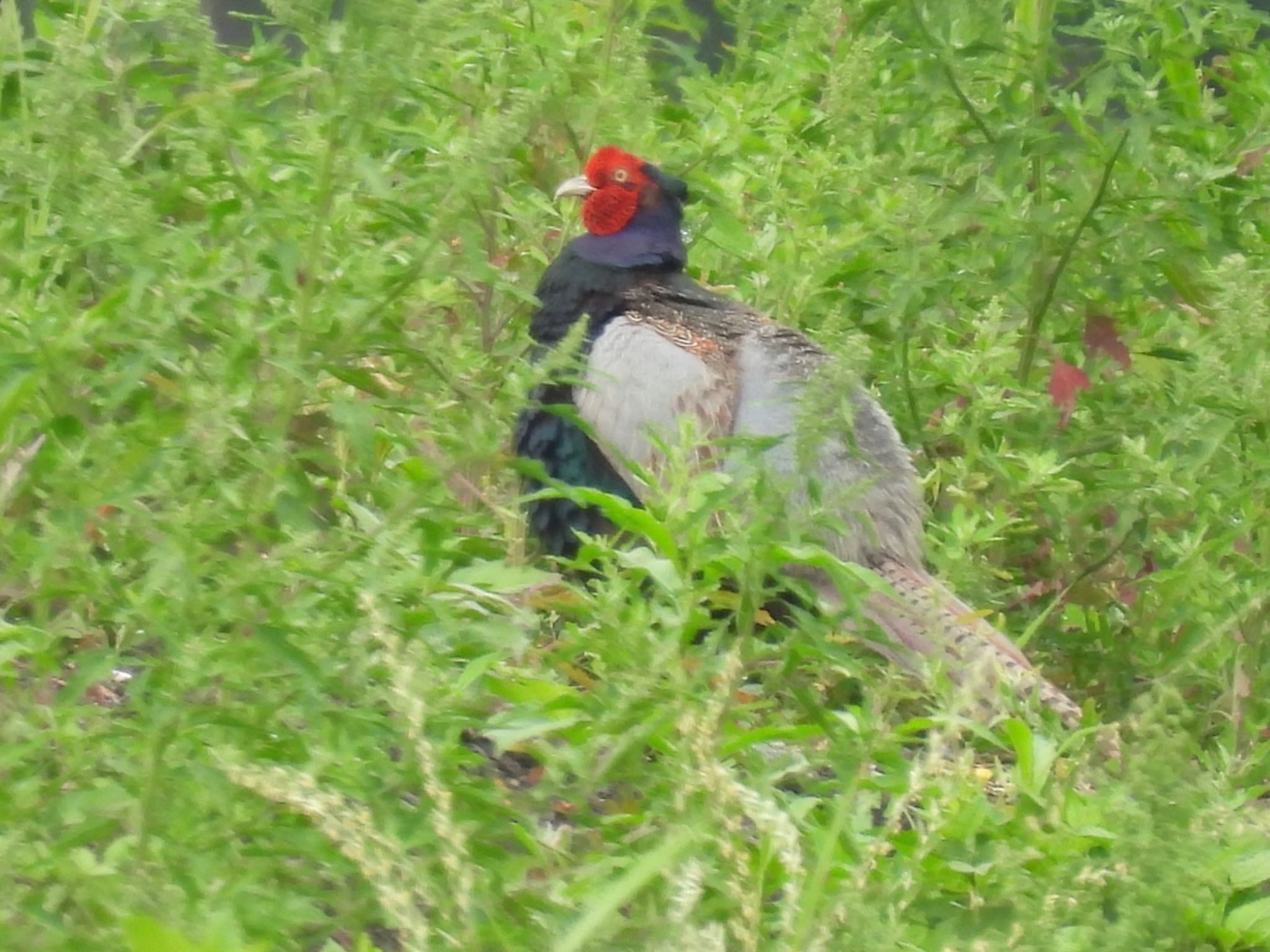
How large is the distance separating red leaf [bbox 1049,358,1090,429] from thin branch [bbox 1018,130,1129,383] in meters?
0.18

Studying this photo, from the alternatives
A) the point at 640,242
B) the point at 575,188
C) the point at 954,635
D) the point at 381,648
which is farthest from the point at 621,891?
the point at 640,242

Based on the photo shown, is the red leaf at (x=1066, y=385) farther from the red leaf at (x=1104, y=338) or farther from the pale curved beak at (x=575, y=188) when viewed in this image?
the pale curved beak at (x=575, y=188)

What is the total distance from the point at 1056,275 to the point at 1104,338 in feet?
0.72

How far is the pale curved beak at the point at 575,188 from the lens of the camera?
17.0ft

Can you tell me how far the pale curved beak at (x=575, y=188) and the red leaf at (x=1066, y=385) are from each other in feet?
4.59

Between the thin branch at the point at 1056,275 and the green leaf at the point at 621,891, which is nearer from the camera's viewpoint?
the green leaf at the point at 621,891

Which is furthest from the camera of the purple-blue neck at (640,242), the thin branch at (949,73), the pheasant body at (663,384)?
the purple-blue neck at (640,242)

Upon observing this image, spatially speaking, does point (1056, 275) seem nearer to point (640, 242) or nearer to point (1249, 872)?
point (640, 242)

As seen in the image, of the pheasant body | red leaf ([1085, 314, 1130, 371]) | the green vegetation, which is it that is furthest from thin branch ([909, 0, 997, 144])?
the green vegetation

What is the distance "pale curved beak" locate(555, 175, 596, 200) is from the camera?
5195 millimetres

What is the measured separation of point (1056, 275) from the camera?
4656mm

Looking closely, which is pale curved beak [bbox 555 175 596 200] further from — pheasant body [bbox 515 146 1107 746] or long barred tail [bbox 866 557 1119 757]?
long barred tail [bbox 866 557 1119 757]

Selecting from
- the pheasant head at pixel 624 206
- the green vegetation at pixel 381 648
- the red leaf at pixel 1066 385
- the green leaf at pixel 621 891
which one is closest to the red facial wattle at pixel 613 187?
the pheasant head at pixel 624 206

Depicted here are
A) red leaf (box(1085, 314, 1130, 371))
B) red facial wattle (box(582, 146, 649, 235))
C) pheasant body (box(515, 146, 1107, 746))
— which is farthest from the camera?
red facial wattle (box(582, 146, 649, 235))
